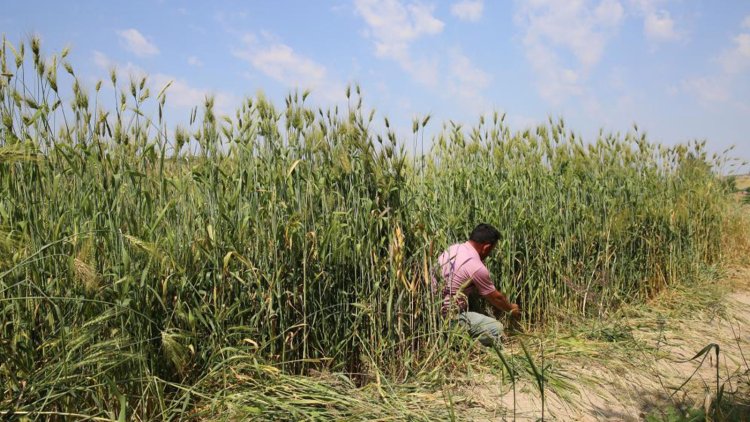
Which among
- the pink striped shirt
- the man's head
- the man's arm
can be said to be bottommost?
the man's arm

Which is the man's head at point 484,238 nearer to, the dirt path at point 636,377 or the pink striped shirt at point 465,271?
the pink striped shirt at point 465,271

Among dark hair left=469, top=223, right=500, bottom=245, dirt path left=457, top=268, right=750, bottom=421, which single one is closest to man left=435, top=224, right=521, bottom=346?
dark hair left=469, top=223, right=500, bottom=245

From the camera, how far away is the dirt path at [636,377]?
324 cm

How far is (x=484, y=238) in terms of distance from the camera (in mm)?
4242

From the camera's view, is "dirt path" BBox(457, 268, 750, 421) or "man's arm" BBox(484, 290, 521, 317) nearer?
"dirt path" BBox(457, 268, 750, 421)

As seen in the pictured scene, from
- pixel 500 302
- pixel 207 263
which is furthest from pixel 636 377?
pixel 207 263

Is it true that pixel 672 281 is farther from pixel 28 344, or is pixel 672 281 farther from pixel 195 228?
pixel 28 344

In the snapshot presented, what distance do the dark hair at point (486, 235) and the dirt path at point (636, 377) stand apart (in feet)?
2.60

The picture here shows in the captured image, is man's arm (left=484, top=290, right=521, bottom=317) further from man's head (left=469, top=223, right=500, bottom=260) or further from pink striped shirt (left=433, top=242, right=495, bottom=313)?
man's head (left=469, top=223, right=500, bottom=260)

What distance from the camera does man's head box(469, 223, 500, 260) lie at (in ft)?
13.9

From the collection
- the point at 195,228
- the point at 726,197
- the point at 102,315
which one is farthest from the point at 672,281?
the point at 102,315

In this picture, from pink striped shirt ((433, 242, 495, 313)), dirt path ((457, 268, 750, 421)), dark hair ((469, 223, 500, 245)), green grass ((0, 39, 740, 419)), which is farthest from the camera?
dark hair ((469, 223, 500, 245))

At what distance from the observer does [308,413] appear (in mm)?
2670

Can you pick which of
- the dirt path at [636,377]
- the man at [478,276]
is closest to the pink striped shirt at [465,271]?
the man at [478,276]
